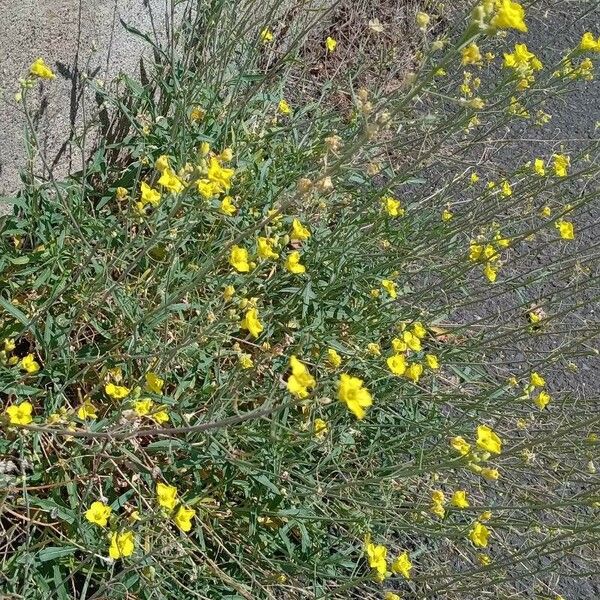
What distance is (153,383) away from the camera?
2.03 meters

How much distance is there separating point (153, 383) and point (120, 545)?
46cm

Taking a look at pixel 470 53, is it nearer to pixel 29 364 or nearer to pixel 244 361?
pixel 244 361

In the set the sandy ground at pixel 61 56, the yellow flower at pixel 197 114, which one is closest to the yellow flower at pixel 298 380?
the sandy ground at pixel 61 56

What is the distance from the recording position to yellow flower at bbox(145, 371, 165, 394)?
6.63 feet

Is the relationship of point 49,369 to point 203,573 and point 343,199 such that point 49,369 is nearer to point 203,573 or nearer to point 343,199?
point 203,573

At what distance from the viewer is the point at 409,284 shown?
3162mm

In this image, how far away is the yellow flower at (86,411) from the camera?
76.3 inches

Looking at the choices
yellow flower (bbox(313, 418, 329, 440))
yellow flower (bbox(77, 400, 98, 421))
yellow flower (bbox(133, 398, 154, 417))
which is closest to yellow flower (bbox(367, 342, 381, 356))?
→ yellow flower (bbox(313, 418, 329, 440))

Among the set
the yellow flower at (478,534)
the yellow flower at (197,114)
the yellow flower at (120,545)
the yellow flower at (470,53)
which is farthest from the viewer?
the yellow flower at (197,114)

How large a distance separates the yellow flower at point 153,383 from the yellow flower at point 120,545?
0.41 meters

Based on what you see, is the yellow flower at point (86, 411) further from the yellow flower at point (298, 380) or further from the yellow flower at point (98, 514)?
the yellow flower at point (298, 380)

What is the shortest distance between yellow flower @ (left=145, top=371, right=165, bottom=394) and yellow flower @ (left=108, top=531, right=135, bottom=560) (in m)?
0.41

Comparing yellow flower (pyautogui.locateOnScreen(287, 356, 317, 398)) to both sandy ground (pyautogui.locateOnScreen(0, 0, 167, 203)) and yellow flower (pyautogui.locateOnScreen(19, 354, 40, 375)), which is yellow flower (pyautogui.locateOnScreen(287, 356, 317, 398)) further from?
sandy ground (pyautogui.locateOnScreen(0, 0, 167, 203))

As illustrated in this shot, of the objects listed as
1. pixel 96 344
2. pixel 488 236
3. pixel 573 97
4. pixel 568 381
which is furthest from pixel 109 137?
pixel 573 97
